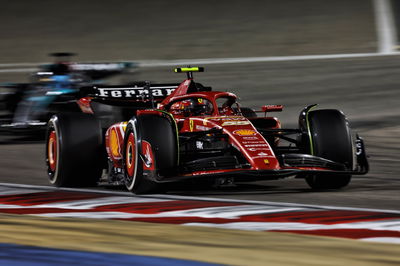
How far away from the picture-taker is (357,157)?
10.6 metres

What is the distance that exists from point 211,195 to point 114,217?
6.04 ft

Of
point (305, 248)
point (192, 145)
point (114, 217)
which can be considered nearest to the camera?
point (305, 248)

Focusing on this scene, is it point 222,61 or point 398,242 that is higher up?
point 222,61

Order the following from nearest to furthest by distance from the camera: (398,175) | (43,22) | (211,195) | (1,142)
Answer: (211,195), (398,175), (1,142), (43,22)

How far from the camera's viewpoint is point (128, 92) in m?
12.9

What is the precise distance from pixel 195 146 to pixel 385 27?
75.0ft

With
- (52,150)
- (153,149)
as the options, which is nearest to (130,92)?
(52,150)

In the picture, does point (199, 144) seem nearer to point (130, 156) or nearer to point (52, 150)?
point (130, 156)

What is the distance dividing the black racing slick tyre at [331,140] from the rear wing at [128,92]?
2511 mm

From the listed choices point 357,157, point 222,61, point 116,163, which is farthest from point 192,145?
point 222,61

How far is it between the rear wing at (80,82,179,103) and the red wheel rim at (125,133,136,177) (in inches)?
70.4

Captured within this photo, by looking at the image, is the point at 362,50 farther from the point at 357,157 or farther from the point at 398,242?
the point at 398,242

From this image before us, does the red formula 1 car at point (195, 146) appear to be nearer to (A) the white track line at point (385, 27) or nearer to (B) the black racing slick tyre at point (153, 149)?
(B) the black racing slick tyre at point (153, 149)

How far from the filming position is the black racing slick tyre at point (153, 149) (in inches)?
391
